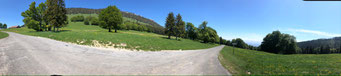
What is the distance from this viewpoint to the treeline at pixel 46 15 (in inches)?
1312

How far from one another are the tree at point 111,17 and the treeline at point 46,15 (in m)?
11.3

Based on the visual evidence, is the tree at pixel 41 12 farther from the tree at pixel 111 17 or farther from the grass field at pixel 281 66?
the grass field at pixel 281 66

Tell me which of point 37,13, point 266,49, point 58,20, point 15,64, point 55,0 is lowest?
point 266,49

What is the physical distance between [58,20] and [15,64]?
3865cm

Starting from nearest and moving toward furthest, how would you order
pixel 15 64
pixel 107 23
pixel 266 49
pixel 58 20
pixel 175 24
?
pixel 15 64 → pixel 58 20 → pixel 107 23 → pixel 175 24 → pixel 266 49

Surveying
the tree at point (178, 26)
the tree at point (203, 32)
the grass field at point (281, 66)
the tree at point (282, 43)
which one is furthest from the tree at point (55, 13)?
the tree at point (282, 43)

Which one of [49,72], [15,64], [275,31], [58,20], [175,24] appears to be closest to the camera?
[49,72]

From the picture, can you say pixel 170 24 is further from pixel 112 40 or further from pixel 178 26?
pixel 112 40

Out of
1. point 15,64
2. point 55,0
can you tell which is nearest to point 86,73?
point 15,64

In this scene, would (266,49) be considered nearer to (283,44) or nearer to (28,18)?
(283,44)

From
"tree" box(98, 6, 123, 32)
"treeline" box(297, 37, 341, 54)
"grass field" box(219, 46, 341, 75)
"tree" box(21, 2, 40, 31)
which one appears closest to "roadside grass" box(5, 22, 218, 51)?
"tree" box(21, 2, 40, 31)

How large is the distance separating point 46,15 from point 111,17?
18.5 m

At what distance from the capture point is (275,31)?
164 feet

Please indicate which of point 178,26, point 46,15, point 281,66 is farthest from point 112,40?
point 46,15
